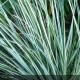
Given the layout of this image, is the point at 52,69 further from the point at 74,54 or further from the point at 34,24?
the point at 34,24

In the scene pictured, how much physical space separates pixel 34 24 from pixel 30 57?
0.16 meters

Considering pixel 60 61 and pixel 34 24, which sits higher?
pixel 34 24

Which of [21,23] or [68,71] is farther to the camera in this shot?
[21,23]

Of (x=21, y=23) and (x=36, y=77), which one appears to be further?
(x=21, y=23)

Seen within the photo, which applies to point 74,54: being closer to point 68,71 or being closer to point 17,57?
point 68,71

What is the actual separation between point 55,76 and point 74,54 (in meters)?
0.14

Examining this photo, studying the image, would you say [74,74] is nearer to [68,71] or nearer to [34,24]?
[68,71]

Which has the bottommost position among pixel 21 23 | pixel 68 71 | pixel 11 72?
pixel 68 71

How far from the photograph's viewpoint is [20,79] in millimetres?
1145

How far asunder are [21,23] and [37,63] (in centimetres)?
25

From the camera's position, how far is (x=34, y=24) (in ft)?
3.56

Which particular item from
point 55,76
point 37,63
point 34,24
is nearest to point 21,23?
point 34,24

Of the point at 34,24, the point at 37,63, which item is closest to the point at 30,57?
the point at 37,63

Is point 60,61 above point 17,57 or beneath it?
beneath
